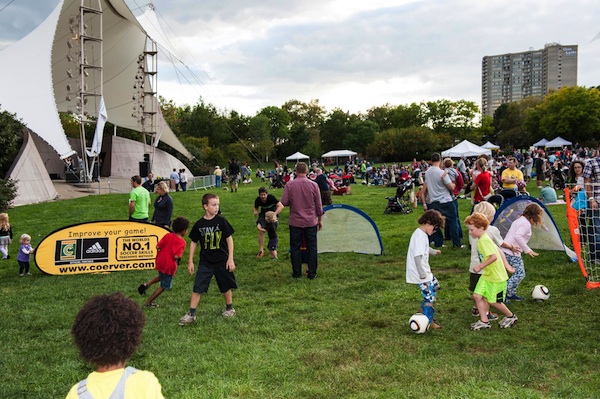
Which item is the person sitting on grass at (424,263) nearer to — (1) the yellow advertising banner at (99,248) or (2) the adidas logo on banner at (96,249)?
(1) the yellow advertising banner at (99,248)

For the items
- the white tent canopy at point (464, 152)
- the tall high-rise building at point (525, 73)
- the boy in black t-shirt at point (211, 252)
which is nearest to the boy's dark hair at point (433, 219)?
the boy in black t-shirt at point (211, 252)

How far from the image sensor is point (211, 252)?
6.46 m

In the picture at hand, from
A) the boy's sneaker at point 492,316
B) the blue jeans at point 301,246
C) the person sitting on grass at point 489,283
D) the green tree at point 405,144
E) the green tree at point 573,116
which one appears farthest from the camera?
the green tree at point 405,144

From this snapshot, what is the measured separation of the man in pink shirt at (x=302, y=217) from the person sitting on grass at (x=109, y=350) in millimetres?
6614

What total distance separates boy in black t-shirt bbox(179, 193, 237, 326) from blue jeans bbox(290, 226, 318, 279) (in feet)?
7.96

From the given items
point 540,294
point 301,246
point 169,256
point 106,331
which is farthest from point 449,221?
point 106,331

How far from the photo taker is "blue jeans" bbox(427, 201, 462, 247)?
10.3 metres

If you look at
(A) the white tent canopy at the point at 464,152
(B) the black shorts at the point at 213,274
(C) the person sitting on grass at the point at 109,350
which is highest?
(A) the white tent canopy at the point at 464,152

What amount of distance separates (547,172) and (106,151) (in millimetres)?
33833

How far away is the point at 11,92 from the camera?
94.7 ft

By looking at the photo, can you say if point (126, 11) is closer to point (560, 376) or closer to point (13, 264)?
point (13, 264)

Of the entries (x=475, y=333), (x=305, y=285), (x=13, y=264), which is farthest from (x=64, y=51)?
(x=475, y=333)

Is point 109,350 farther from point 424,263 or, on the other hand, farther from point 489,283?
point 489,283

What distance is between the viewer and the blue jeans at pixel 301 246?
880 centimetres
